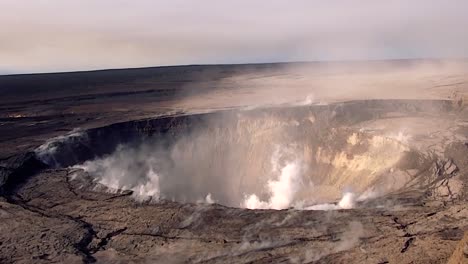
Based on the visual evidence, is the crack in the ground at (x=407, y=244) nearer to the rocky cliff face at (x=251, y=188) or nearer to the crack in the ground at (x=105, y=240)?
the rocky cliff face at (x=251, y=188)

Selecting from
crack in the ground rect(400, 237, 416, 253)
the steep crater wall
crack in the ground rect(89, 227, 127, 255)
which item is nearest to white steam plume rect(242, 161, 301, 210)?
the steep crater wall

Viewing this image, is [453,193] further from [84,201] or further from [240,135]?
[240,135]

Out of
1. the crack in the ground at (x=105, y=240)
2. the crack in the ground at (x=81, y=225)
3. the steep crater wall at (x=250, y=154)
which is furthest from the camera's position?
the steep crater wall at (x=250, y=154)

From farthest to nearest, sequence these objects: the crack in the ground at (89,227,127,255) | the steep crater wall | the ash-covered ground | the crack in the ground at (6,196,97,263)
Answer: the steep crater wall
the crack in the ground at (89,227,127,255)
the crack in the ground at (6,196,97,263)
the ash-covered ground

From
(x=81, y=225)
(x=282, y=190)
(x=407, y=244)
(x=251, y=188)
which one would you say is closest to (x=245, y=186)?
(x=251, y=188)

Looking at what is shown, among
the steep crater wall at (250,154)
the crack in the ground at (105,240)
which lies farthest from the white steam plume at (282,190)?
the crack in the ground at (105,240)

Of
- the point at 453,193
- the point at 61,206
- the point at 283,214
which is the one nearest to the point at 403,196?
the point at 453,193

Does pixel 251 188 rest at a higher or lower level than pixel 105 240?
lower

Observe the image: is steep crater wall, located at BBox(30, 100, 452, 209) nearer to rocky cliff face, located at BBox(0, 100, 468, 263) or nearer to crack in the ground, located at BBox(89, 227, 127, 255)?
rocky cliff face, located at BBox(0, 100, 468, 263)

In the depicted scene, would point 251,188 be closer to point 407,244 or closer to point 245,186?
point 245,186
